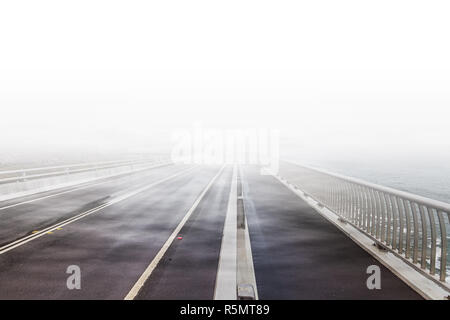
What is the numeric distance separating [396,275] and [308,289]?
1.86 metres

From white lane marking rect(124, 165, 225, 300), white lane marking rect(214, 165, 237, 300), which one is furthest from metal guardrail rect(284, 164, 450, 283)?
white lane marking rect(124, 165, 225, 300)

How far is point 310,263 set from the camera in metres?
6.80

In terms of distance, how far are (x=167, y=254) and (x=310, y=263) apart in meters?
3.09

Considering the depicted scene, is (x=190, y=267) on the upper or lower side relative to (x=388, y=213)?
lower

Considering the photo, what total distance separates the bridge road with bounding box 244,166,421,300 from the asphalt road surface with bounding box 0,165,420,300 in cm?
2

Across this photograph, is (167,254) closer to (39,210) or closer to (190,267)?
(190,267)

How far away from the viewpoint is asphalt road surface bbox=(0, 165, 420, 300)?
5.45m

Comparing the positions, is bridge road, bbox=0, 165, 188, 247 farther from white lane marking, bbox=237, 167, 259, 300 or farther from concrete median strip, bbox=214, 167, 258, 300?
white lane marking, bbox=237, 167, 259, 300

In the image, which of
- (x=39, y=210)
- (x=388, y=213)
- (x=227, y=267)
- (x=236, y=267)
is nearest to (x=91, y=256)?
(x=227, y=267)

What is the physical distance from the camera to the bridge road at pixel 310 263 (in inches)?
211

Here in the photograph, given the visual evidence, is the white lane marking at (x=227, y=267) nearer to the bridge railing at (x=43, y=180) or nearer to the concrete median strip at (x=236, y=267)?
the concrete median strip at (x=236, y=267)

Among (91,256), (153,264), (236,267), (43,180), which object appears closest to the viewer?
(236,267)

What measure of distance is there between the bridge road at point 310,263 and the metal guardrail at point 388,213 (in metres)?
0.59
